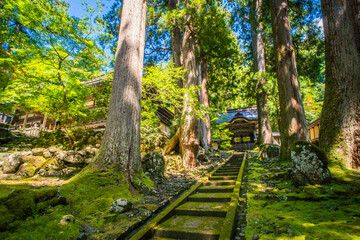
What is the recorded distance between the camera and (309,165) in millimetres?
3279

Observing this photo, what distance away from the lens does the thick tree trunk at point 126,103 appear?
A: 388cm

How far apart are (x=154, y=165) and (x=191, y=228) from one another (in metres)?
3.33

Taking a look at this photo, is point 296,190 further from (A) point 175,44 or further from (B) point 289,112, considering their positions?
(A) point 175,44

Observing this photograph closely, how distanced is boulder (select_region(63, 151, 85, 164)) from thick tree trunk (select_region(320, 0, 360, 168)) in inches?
279

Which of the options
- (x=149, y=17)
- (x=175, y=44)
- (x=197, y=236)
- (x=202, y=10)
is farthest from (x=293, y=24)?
(x=197, y=236)

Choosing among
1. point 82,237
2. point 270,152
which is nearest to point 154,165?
point 82,237

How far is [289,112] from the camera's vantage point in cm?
577

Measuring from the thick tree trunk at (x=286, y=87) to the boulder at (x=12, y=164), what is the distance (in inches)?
346

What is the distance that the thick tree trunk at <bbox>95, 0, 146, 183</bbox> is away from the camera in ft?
12.7

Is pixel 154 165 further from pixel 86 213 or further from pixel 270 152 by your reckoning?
pixel 270 152

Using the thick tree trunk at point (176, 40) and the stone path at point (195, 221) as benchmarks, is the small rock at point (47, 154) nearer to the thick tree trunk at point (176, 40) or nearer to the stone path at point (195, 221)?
the stone path at point (195, 221)

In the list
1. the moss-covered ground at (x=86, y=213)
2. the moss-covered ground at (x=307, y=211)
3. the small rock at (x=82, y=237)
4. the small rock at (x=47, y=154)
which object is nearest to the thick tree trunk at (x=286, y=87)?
the moss-covered ground at (x=307, y=211)

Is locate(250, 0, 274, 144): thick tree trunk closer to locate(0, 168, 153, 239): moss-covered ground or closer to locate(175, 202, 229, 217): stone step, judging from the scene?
locate(175, 202, 229, 217): stone step

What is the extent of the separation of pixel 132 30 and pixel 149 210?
15.1 ft
